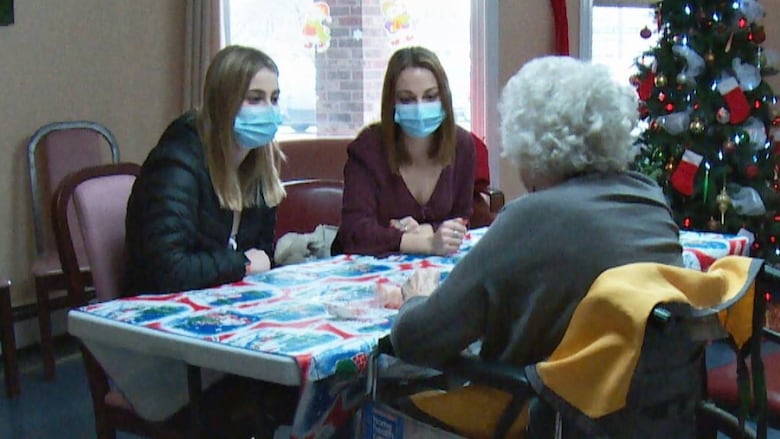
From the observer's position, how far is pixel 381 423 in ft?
5.25

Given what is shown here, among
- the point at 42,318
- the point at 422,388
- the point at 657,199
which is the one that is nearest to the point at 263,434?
the point at 422,388

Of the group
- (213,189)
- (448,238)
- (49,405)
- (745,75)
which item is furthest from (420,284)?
(745,75)

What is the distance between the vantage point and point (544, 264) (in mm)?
1435

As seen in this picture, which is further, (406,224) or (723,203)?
(723,203)

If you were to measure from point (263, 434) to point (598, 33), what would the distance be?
420 centimetres

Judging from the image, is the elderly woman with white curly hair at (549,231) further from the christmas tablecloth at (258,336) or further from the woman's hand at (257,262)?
the woman's hand at (257,262)

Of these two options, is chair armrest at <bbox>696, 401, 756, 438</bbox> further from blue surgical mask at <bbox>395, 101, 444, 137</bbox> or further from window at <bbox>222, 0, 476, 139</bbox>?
window at <bbox>222, 0, 476, 139</bbox>

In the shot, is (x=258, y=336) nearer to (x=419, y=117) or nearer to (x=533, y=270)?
(x=533, y=270)

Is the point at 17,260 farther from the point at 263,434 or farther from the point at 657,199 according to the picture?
the point at 657,199

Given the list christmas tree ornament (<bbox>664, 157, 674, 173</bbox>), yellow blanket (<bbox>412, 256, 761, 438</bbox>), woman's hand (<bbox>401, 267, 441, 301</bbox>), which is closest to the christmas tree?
christmas tree ornament (<bbox>664, 157, 674, 173</bbox>)

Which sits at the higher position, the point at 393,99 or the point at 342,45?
the point at 342,45

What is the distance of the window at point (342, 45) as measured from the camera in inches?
187

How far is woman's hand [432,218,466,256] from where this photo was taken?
7.68 feet

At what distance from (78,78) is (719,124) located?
283 cm
